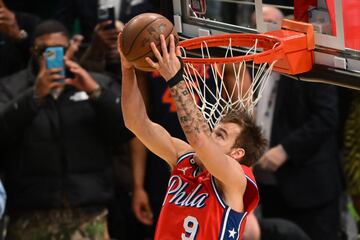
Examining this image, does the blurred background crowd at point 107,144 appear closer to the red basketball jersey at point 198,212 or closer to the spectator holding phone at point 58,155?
the spectator holding phone at point 58,155

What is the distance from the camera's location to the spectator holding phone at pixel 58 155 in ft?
19.4

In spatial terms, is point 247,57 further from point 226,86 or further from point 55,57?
point 55,57

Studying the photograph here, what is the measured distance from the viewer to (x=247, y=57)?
169 inches

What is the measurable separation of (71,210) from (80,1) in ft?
5.57

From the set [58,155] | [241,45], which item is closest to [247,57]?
[241,45]

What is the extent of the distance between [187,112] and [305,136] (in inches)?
93.5

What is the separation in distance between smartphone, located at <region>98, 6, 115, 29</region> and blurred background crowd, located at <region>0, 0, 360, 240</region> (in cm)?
1

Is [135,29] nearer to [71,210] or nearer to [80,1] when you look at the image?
[71,210]

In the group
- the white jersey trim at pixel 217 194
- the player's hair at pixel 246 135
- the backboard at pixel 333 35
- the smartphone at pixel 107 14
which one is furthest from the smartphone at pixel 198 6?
the smartphone at pixel 107 14

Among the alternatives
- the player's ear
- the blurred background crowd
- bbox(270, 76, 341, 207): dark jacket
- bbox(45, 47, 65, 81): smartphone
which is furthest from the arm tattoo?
bbox(270, 76, 341, 207): dark jacket

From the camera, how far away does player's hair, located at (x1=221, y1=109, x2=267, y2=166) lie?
470cm

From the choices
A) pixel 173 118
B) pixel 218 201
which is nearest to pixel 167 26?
pixel 218 201

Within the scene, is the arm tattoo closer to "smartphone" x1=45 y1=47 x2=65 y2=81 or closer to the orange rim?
the orange rim

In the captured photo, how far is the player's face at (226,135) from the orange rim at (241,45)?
1.12ft
